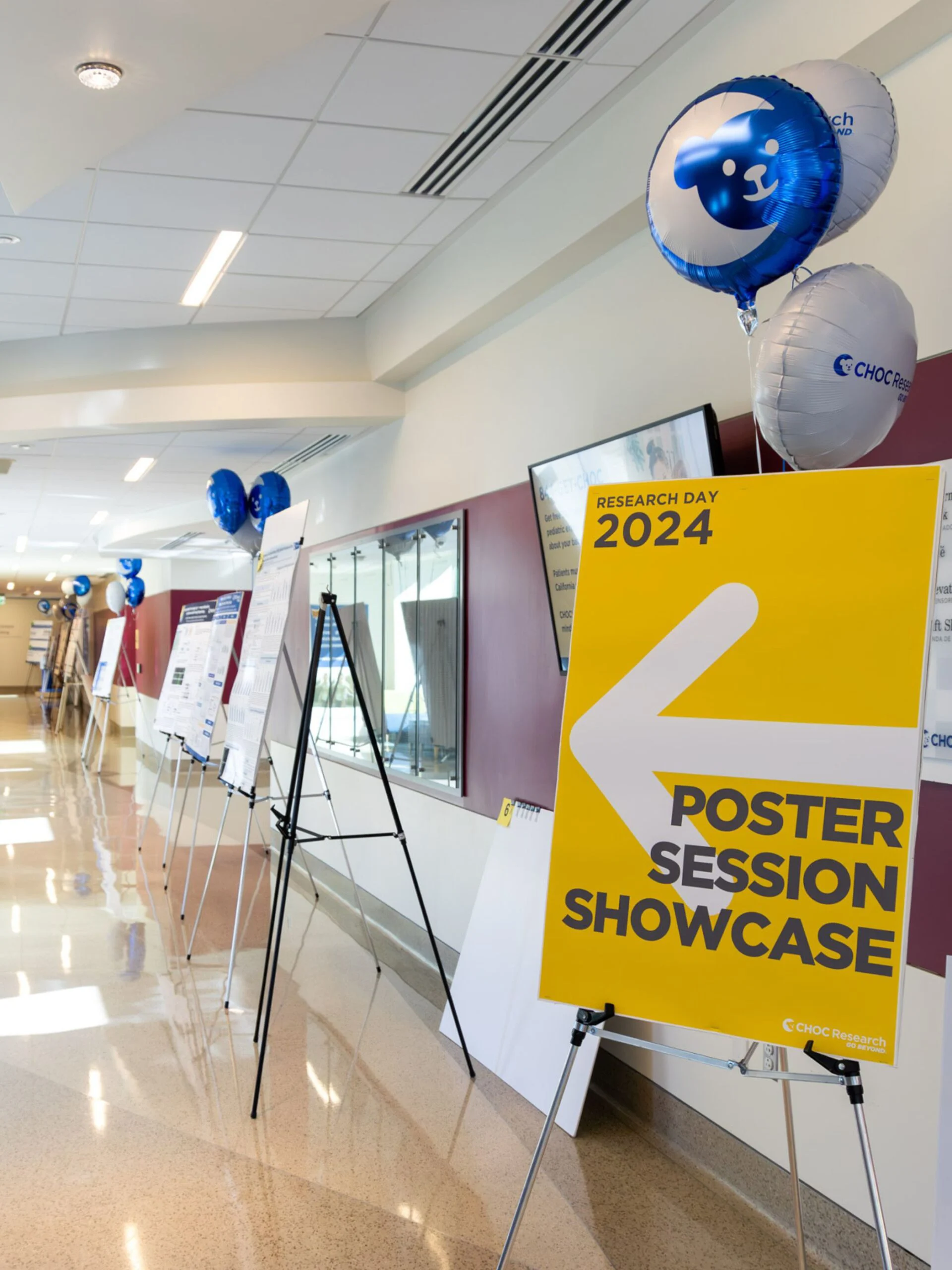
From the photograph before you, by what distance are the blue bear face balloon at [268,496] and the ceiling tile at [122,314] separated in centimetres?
143

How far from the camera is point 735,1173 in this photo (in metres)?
3.03

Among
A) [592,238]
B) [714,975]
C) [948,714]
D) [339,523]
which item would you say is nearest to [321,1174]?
[714,975]

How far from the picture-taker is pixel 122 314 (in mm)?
5598

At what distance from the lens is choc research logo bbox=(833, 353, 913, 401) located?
199 cm

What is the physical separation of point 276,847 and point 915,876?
240 inches

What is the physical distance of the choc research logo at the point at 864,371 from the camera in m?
1.99

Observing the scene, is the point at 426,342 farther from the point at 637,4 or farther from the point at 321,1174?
the point at 321,1174

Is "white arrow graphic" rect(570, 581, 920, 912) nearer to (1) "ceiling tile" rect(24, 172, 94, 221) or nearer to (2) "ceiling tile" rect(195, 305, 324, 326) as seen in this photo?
(1) "ceiling tile" rect(24, 172, 94, 221)

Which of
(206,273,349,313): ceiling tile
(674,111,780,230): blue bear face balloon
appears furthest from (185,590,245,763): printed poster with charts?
(674,111,780,230): blue bear face balloon

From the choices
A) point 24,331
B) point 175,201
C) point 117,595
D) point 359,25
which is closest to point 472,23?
point 359,25

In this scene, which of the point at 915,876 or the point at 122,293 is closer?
the point at 915,876

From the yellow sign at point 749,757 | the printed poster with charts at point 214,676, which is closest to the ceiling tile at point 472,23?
the yellow sign at point 749,757

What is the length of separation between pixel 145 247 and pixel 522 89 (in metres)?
2.05

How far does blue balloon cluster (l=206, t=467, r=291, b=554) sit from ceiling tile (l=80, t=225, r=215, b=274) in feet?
7.54
